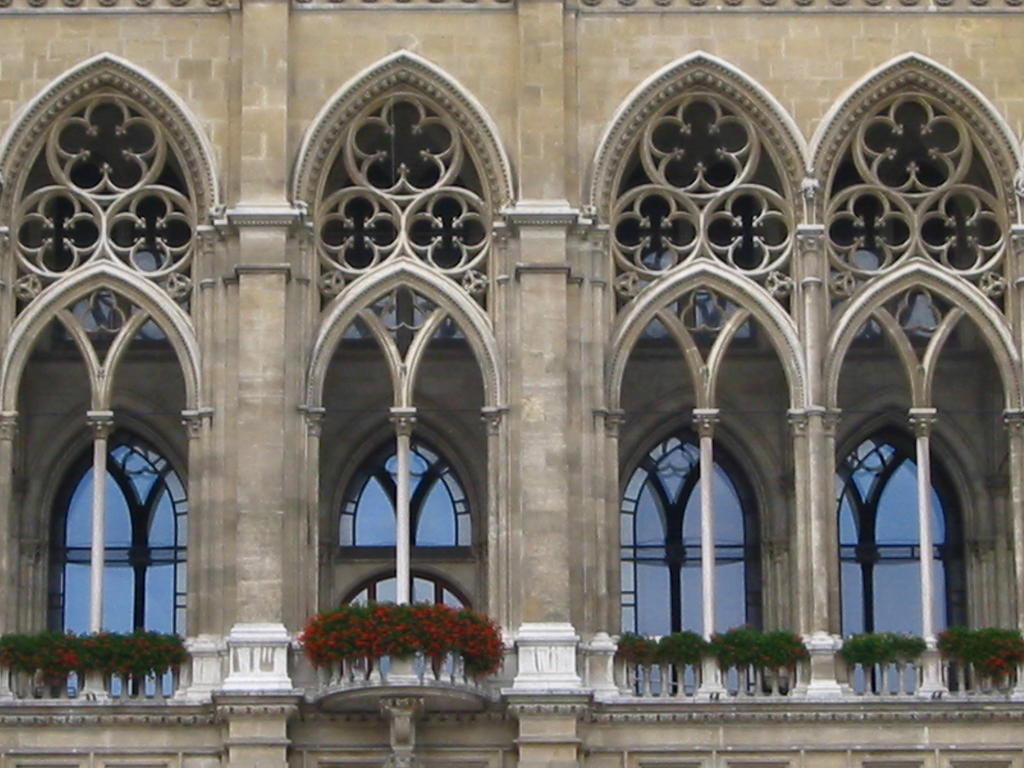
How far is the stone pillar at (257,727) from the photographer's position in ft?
161

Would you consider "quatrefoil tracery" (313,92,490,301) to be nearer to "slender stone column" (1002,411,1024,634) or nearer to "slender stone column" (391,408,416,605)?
"slender stone column" (391,408,416,605)

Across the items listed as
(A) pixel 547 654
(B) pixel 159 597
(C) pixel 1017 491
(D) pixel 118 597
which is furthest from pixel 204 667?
(C) pixel 1017 491

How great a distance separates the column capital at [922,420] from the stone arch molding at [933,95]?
2.88 meters

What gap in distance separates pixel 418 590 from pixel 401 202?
18.3 feet

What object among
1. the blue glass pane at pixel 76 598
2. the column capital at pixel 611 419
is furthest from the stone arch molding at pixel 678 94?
the blue glass pane at pixel 76 598

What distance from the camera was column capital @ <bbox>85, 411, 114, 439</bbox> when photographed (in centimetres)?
5125

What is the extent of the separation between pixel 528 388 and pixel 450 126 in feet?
12.7

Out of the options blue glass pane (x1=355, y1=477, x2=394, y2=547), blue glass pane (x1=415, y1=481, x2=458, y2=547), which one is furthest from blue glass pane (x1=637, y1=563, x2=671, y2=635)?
blue glass pane (x1=355, y1=477, x2=394, y2=547)

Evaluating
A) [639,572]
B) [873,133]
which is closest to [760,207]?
[873,133]

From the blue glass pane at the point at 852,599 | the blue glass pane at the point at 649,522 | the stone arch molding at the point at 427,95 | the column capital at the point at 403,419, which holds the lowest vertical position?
the blue glass pane at the point at 852,599

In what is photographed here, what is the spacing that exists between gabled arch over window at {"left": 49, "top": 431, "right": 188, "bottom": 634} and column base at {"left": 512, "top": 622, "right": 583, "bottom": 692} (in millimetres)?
6211

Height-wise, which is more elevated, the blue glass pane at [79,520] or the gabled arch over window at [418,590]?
the blue glass pane at [79,520]

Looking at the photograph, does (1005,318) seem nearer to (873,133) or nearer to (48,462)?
(873,133)

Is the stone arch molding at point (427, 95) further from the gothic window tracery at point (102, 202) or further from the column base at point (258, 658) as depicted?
the column base at point (258, 658)
